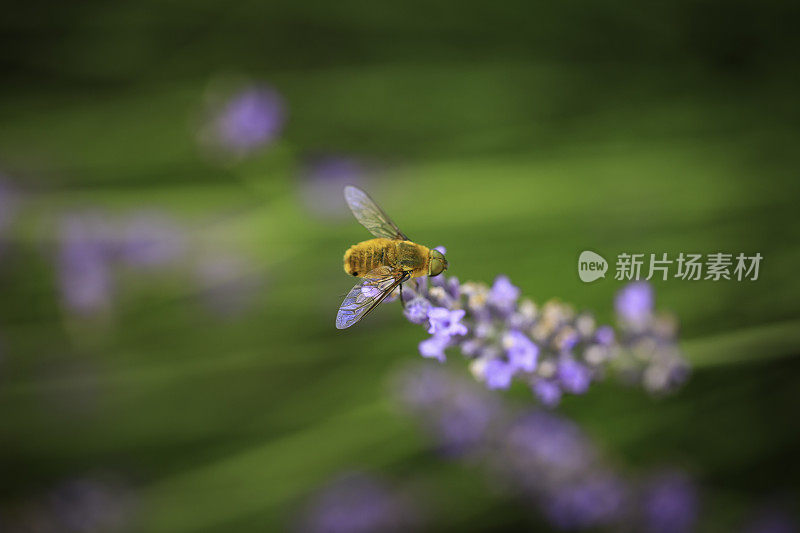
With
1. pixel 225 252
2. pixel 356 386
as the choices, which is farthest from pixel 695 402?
pixel 225 252

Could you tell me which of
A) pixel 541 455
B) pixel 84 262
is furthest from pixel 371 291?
pixel 84 262

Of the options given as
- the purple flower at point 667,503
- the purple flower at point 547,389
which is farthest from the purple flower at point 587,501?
the purple flower at point 547,389

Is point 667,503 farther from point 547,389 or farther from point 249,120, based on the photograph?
point 249,120

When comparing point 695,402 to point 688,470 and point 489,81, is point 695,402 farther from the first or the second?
point 489,81

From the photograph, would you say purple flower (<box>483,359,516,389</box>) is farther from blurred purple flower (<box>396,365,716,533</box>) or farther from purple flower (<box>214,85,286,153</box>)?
purple flower (<box>214,85,286,153</box>)

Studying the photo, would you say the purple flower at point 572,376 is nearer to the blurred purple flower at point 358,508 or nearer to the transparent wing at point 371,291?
the transparent wing at point 371,291
